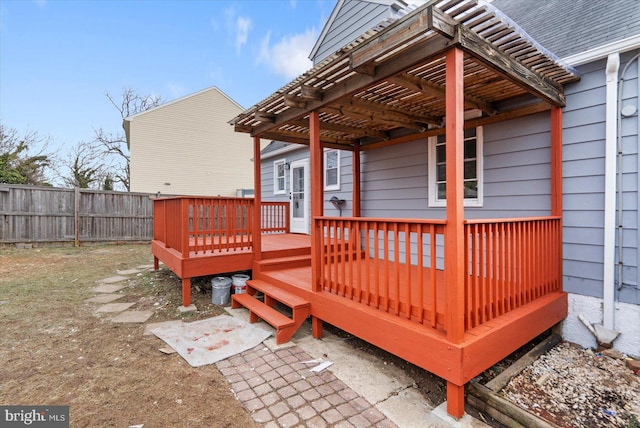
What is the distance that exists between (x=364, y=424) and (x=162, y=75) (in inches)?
853

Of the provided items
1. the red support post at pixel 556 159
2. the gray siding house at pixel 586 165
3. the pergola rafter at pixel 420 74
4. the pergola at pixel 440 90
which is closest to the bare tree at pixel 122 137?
the pergola at pixel 440 90

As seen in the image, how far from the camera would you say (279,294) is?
3775 millimetres

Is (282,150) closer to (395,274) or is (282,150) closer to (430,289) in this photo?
(395,274)

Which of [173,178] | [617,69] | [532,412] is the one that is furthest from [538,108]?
[173,178]

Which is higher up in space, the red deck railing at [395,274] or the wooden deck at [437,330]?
the red deck railing at [395,274]

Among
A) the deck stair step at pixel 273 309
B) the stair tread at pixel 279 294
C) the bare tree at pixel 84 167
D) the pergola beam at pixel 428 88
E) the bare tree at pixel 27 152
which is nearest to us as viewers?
the pergola beam at pixel 428 88

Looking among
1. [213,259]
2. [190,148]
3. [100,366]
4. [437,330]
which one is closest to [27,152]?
[190,148]

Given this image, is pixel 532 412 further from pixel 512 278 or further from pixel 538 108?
pixel 538 108

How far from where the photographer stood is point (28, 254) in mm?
7574

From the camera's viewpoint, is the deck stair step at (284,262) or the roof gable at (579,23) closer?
the roof gable at (579,23)

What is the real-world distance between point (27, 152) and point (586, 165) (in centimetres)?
2004

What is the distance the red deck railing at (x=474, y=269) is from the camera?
7.55ft

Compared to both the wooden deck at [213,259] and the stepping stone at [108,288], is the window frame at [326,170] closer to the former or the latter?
the wooden deck at [213,259]

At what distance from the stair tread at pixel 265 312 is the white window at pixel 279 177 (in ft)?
14.4
